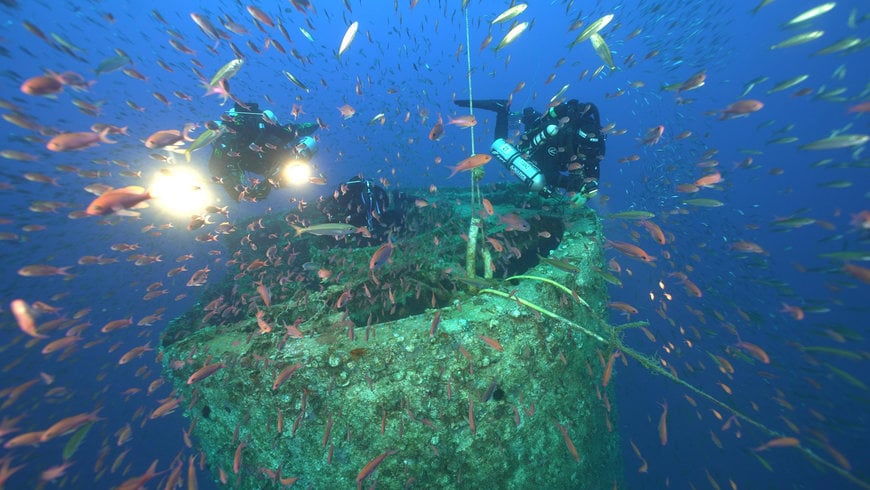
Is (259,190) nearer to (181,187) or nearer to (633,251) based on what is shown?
(181,187)

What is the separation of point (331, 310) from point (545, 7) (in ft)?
379

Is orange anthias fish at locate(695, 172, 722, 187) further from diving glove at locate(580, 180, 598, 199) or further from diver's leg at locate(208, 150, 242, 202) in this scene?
diver's leg at locate(208, 150, 242, 202)

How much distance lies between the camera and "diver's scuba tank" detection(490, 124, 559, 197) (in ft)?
21.6

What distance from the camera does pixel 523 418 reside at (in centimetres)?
359

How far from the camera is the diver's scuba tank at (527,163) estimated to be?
6.57 m

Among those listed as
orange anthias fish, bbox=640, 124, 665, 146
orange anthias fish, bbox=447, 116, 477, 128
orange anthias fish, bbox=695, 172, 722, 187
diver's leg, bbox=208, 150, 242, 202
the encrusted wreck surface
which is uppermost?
diver's leg, bbox=208, 150, 242, 202

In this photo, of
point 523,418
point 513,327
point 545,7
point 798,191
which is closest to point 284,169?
point 513,327

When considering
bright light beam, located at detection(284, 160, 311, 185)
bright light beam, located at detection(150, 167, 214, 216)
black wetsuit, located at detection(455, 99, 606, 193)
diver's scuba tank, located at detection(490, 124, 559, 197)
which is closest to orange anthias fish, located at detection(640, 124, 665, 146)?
black wetsuit, located at detection(455, 99, 606, 193)

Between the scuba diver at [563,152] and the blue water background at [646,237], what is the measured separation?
2.81ft

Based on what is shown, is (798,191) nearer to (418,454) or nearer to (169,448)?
(418,454)

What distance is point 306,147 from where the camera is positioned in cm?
753

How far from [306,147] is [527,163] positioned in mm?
5106

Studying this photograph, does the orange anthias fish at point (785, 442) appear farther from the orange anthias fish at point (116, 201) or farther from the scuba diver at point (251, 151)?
the scuba diver at point (251, 151)

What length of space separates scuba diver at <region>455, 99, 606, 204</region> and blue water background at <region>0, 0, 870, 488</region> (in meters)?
0.86
